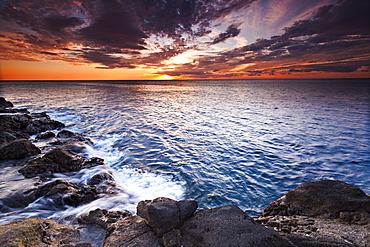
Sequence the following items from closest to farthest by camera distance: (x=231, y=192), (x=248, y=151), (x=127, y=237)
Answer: (x=127, y=237)
(x=231, y=192)
(x=248, y=151)

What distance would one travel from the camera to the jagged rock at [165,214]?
3996 millimetres

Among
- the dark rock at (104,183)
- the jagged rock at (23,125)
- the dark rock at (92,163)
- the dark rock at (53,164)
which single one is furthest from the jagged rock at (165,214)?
the jagged rock at (23,125)

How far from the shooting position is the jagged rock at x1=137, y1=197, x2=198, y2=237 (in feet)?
13.1

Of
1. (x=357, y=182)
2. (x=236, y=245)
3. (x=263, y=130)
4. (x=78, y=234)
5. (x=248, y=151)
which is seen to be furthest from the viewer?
(x=263, y=130)

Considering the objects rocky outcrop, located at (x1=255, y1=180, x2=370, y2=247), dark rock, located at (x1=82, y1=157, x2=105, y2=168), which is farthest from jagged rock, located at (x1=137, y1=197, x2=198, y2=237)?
dark rock, located at (x1=82, y1=157, x2=105, y2=168)

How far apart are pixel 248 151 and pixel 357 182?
6.08 metres

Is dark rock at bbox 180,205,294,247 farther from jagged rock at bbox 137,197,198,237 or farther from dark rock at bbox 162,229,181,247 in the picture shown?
jagged rock at bbox 137,197,198,237

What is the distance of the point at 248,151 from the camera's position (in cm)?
1311

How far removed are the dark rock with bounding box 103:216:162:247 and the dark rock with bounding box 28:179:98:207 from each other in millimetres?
3603

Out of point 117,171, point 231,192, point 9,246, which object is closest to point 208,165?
point 231,192

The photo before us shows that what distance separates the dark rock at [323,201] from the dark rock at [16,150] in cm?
1348

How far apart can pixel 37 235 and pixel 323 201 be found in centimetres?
781

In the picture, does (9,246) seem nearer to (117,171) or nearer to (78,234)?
(78,234)

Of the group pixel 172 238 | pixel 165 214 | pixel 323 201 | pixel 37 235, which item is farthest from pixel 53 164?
pixel 323 201
